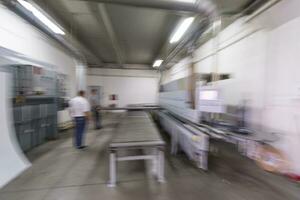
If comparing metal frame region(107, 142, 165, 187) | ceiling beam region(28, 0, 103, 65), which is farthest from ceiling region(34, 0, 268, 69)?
metal frame region(107, 142, 165, 187)

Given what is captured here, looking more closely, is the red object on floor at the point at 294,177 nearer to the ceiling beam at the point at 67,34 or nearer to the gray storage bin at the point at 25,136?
the gray storage bin at the point at 25,136

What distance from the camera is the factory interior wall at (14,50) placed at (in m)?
2.94

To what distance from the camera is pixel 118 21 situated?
16.2 ft

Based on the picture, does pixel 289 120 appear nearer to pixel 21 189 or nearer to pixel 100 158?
pixel 100 158

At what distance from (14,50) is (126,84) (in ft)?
25.6

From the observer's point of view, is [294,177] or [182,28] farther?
[182,28]

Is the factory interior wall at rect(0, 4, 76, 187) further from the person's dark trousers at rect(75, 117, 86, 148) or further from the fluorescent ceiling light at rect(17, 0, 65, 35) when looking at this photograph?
the person's dark trousers at rect(75, 117, 86, 148)

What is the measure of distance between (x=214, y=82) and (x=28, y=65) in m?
4.38

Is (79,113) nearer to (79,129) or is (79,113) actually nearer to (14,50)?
(79,129)

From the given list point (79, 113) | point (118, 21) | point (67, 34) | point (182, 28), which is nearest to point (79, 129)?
point (79, 113)

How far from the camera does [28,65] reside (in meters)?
4.03

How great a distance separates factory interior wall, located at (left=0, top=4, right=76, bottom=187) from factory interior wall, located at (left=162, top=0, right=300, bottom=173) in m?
3.89

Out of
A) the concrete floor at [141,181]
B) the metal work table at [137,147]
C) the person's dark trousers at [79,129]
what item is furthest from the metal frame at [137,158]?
the person's dark trousers at [79,129]

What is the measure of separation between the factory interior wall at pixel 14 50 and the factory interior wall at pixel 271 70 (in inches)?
153
